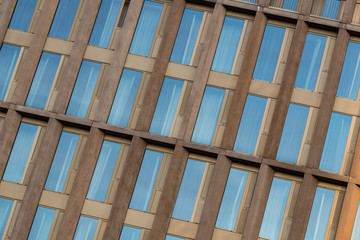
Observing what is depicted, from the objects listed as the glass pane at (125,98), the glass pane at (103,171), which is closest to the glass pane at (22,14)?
the glass pane at (125,98)

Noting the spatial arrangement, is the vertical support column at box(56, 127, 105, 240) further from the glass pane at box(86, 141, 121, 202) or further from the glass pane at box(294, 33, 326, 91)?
the glass pane at box(294, 33, 326, 91)

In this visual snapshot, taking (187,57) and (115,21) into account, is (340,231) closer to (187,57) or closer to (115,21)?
(187,57)

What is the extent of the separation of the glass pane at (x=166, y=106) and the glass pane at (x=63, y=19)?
4.89 metres

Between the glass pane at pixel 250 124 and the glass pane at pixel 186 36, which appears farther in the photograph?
the glass pane at pixel 186 36

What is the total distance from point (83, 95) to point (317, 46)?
9.82m

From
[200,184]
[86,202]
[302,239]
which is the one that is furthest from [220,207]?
[86,202]

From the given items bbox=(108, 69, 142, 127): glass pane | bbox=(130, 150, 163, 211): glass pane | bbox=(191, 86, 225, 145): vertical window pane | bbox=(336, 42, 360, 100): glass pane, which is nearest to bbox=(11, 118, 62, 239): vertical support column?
bbox=(108, 69, 142, 127): glass pane

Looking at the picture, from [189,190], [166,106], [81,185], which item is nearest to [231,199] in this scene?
[189,190]

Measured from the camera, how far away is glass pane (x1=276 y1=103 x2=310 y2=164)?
28.1m

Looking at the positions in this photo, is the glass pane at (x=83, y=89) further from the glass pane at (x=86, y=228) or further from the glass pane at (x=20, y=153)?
the glass pane at (x=86, y=228)

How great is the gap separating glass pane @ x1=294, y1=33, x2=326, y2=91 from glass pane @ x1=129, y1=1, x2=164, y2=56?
20.7ft

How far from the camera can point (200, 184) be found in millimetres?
28219

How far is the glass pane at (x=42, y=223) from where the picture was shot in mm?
28203

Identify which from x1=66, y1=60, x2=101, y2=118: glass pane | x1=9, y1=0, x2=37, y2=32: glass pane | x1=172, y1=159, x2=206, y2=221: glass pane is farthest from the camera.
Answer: x1=9, y1=0, x2=37, y2=32: glass pane
